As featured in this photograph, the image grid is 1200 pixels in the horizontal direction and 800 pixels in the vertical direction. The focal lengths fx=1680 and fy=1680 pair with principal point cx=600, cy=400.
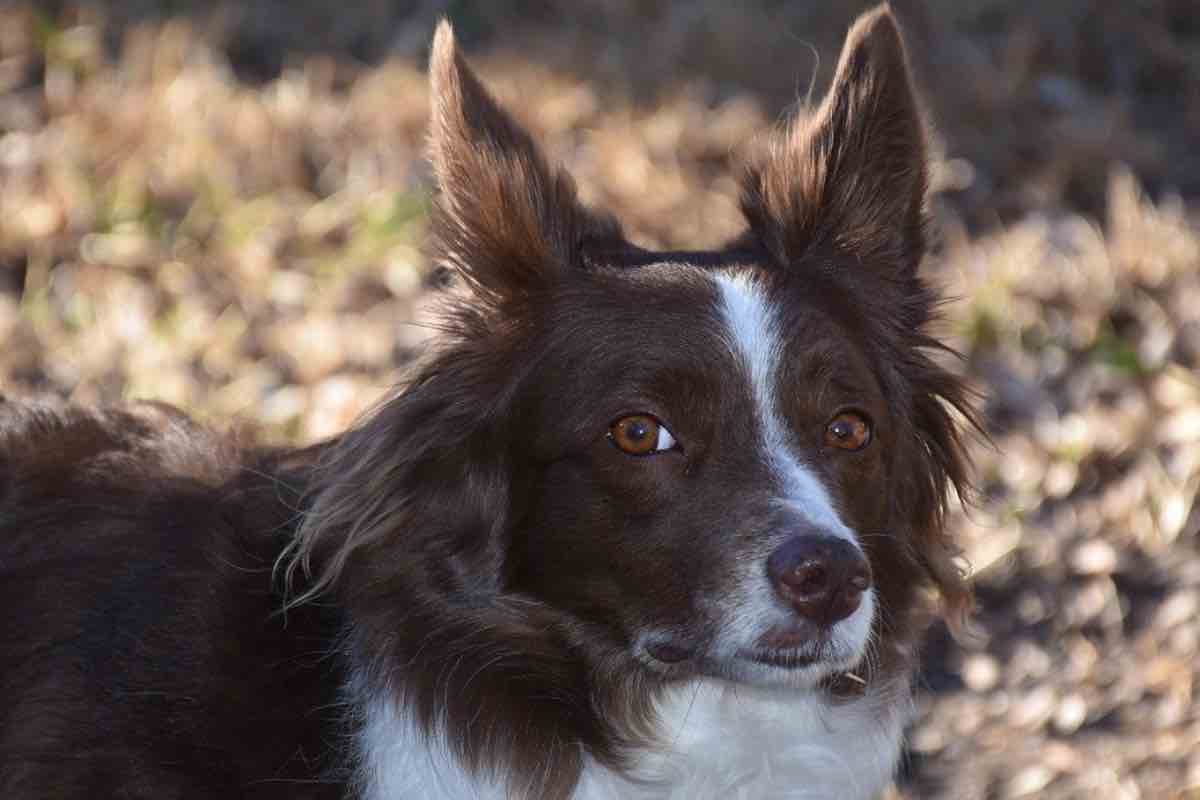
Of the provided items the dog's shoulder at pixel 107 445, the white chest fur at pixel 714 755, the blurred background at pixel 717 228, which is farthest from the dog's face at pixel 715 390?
the blurred background at pixel 717 228

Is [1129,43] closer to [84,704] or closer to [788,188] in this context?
[788,188]

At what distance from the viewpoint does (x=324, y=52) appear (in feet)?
32.1

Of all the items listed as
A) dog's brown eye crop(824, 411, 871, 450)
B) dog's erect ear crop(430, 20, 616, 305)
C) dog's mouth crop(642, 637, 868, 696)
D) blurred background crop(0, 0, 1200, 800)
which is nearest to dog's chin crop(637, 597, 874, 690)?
dog's mouth crop(642, 637, 868, 696)

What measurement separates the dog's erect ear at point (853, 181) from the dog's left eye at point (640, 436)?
2.27 feet

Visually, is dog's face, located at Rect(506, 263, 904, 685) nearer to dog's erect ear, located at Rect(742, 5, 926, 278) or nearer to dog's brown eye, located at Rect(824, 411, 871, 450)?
dog's brown eye, located at Rect(824, 411, 871, 450)

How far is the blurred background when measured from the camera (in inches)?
235

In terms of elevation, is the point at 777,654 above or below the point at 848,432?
below

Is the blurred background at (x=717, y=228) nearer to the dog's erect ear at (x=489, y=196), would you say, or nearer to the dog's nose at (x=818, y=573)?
the dog's erect ear at (x=489, y=196)

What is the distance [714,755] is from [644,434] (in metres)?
0.83

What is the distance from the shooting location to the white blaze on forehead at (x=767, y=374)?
3.68 meters

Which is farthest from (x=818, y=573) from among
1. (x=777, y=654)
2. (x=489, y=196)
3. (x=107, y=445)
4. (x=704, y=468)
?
(x=107, y=445)

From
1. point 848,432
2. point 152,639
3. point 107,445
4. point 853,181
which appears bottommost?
point 152,639

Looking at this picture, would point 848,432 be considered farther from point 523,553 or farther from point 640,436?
point 523,553

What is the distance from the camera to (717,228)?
27.0ft
